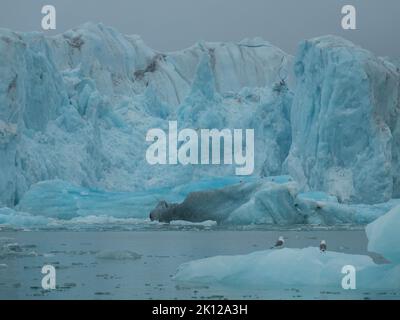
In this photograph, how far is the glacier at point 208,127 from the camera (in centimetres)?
1953

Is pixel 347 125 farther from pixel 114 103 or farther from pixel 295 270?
pixel 295 270

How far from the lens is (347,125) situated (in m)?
21.6

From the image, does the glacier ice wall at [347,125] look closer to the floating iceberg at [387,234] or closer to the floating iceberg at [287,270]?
the floating iceberg at [287,270]

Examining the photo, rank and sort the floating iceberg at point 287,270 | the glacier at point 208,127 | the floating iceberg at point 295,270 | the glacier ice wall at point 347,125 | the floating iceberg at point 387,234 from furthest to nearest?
the glacier ice wall at point 347,125, the glacier at point 208,127, the floating iceberg at point 287,270, the floating iceberg at point 295,270, the floating iceberg at point 387,234

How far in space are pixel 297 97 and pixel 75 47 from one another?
8.97 m

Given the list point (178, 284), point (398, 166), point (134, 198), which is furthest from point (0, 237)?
point (398, 166)

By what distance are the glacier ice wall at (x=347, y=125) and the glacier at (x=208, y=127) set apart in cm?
3

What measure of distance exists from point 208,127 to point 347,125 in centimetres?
483

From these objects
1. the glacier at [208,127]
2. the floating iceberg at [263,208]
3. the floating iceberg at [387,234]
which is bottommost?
the floating iceberg at [387,234]

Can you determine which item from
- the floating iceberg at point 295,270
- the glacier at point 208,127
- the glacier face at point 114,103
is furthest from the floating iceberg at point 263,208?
the floating iceberg at point 295,270

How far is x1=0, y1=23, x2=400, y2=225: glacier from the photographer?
64.1 feet

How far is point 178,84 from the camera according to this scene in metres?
30.2

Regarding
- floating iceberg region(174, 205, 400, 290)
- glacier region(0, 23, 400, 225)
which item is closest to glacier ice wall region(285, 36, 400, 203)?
glacier region(0, 23, 400, 225)
